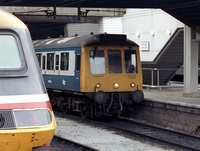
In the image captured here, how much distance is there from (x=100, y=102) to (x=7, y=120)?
9.02 m

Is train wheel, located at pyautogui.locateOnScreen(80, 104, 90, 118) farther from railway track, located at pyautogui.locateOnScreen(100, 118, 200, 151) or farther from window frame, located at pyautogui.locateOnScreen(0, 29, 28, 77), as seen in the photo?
window frame, located at pyautogui.locateOnScreen(0, 29, 28, 77)

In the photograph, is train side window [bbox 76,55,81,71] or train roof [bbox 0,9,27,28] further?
train side window [bbox 76,55,81,71]

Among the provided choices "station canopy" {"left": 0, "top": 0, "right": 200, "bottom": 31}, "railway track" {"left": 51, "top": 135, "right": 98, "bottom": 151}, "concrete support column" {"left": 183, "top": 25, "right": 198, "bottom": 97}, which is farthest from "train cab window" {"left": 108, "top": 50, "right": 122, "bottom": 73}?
"concrete support column" {"left": 183, "top": 25, "right": 198, "bottom": 97}

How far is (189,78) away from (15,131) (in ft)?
45.7

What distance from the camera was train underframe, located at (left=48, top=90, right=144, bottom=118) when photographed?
15164mm

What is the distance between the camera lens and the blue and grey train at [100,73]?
1509 cm

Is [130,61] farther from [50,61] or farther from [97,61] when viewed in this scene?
[50,61]

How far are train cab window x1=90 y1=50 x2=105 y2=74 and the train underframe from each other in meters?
0.71

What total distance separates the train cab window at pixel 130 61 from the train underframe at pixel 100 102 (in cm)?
77

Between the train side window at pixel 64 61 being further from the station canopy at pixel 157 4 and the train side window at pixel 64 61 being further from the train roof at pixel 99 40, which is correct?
the station canopy at pixel 157 4

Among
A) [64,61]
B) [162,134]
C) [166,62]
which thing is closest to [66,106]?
[64,61]

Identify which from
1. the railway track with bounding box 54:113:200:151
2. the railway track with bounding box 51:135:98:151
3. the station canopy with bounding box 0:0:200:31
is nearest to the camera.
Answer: the railway track with bounding box 51:135:98:151

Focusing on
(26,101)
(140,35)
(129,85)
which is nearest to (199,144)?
(129,85)

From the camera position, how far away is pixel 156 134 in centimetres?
1348
